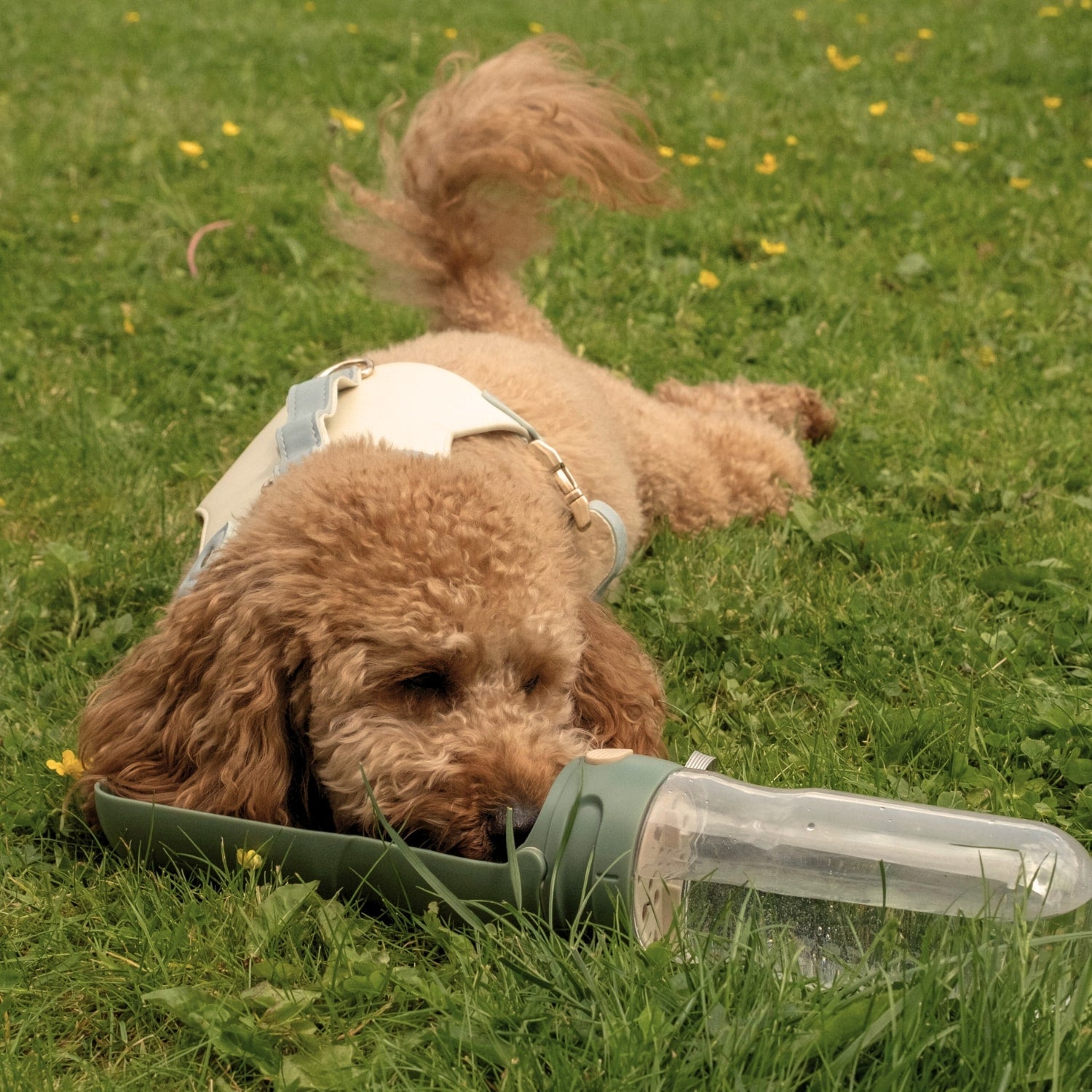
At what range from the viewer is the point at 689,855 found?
248 centimetres

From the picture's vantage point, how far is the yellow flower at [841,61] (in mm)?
9289

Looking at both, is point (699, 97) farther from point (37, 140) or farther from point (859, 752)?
point (859, 752)

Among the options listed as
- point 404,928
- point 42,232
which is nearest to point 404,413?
point 404,928

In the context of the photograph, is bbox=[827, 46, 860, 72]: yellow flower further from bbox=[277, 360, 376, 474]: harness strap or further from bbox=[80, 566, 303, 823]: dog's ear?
bbox=[80, 566, 303, 823]: dog's ear

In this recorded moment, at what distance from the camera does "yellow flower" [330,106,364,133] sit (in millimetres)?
7629

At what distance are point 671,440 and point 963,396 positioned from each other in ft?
4.45

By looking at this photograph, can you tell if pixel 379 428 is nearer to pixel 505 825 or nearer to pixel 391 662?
pixel 391 662

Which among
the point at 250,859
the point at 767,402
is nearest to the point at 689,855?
the point at 250,859

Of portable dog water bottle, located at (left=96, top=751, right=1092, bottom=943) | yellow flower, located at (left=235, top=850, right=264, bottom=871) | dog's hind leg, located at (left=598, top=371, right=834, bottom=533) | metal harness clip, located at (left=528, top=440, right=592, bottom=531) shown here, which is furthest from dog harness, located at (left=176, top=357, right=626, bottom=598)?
dog's hind leg, located at (left=598, top=371, right=834, bottom=533)

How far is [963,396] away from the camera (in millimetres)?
5242

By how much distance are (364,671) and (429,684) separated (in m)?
0.17

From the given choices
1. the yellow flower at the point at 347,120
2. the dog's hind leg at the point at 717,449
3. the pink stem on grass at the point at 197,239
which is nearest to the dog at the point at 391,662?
the dog's hind leg at the point at 717,449

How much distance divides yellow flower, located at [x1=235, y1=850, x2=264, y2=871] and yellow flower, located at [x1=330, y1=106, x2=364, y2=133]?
236 inches

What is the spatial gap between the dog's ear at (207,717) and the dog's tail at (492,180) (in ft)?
7.04
